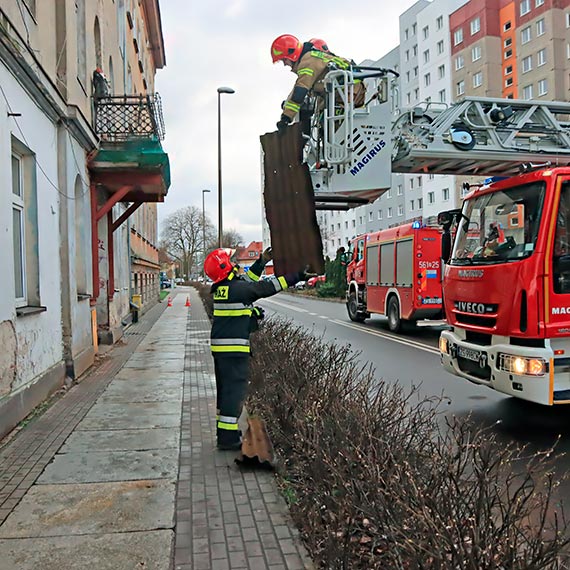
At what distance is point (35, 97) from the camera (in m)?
7.22

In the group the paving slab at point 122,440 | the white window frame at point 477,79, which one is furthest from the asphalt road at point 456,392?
the white window frame at point 477,79

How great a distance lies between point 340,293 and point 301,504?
102 ft

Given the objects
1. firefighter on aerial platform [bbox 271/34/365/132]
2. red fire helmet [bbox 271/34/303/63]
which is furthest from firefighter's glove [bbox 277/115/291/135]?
red fire helmet [bbox 271/34/303/63]

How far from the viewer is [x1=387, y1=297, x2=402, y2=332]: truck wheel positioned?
15.3 meters

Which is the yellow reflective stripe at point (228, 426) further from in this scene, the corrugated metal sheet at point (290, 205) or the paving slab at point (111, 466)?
the corrugated metal sheet at point (290, 205)

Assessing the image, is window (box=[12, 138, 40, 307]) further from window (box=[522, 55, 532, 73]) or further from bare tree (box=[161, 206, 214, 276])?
bare tree (box=[161, 206, 214, 276])

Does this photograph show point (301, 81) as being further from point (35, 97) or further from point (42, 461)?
point (42, 461)

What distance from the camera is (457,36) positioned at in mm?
54406

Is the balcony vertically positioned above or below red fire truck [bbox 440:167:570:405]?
above

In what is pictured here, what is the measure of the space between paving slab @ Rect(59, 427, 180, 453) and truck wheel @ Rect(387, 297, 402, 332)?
33.1 feet

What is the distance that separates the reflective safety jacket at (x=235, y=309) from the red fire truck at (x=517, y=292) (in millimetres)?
2353

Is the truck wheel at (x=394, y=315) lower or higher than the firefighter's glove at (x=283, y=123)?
lower

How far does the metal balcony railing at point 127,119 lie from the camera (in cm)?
1122

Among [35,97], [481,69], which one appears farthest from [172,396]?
[481,69]
